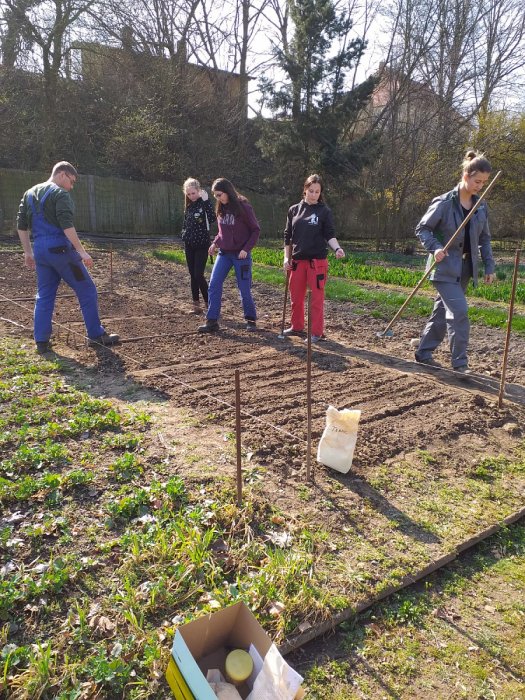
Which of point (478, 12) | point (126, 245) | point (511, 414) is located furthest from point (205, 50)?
point (511, 414)

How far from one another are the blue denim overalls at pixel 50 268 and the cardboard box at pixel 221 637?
4.29 m

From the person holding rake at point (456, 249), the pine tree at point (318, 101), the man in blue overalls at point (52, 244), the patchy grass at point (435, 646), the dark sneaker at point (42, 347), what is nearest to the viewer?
the patchy grass at point (435, 646)

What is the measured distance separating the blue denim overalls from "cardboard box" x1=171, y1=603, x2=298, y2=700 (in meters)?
4.29

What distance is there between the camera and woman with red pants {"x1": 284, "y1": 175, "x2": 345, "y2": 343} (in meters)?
5.81

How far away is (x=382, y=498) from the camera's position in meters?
3.12

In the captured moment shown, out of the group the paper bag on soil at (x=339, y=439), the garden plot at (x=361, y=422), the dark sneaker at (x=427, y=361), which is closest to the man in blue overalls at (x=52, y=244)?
the garden plot at (x=361, y=422)

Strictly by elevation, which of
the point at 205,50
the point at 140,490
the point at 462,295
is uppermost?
the point at 205,50

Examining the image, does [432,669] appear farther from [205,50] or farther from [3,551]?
[205,50]

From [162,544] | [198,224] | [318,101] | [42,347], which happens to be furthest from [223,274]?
[318,101]

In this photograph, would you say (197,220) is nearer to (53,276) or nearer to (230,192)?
(230,192)

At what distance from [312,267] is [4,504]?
4074mm

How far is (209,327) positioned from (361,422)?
2989mm

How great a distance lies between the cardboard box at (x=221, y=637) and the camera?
187cm

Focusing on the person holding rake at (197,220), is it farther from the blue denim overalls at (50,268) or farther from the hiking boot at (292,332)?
the blue denim overalls at (50,268)
